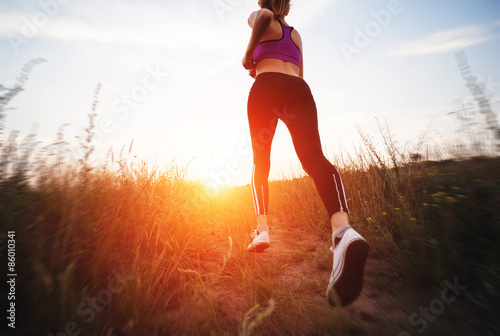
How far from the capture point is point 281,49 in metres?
1.94

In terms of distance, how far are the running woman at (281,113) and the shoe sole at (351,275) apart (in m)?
0.03

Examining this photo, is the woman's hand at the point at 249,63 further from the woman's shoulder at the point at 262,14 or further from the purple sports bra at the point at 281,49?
the woman's shoulder at the point at 262,14

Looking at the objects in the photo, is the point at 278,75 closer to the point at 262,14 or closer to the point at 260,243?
the point at 262,14

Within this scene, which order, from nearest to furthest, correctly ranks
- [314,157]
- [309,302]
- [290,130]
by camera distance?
1. [309,302]
2. [314,157]
3. [290,130]

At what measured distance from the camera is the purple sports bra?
1932mm

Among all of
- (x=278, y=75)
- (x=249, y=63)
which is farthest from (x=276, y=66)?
(x=249, y=63)

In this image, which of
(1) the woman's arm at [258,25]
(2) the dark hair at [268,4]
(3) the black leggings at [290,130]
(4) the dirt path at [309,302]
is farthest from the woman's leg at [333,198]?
(2) the dark hair at [268,4]

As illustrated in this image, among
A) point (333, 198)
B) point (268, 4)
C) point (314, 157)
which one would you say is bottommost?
point (333, 198)

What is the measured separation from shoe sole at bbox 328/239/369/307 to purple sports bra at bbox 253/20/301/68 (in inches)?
63.1

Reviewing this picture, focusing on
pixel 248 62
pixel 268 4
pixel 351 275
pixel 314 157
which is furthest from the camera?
pixel 248 62

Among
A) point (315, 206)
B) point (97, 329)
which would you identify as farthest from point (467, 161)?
point (97, 329)

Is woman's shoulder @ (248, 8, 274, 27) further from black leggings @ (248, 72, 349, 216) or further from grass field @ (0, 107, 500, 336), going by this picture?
grass field @ (0, 107, 500, 336)

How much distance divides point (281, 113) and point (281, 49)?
0.58 metres

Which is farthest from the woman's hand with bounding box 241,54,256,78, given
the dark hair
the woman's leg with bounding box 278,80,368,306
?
the woman's leg with bounding box 278,80,368,306
